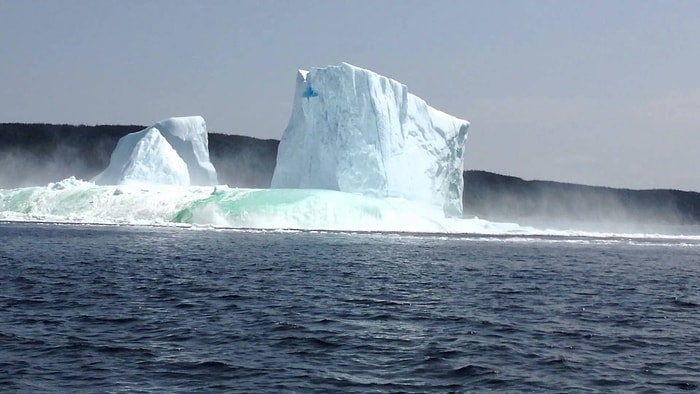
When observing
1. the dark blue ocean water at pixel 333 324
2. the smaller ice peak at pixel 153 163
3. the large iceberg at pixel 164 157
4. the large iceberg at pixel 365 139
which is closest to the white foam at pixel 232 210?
the large iceberg at pixel 365 139

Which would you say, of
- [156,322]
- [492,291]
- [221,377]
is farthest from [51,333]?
[492,291]

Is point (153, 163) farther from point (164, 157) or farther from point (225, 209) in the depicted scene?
point (225, 209)

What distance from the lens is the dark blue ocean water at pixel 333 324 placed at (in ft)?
30.2

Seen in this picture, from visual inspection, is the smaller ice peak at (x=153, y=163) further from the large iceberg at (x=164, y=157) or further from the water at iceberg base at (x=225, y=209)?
the water at iceberg base at (x=225, y=209)

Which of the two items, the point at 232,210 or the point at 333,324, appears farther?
the point at 232,210

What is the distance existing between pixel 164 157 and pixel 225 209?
422 inches

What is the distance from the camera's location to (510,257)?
1148 inches

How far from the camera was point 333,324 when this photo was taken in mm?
12719

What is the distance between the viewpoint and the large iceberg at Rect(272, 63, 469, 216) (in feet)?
140

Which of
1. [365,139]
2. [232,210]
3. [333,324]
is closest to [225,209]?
[232,210]

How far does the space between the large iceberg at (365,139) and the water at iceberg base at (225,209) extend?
1690 millimetres

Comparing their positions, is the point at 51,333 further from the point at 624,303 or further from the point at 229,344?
the point at 624,303

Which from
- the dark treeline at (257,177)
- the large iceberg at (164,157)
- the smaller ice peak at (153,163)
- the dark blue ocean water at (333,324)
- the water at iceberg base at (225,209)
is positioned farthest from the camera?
the dark treeline at (257,177)

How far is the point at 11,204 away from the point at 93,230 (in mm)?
12004
